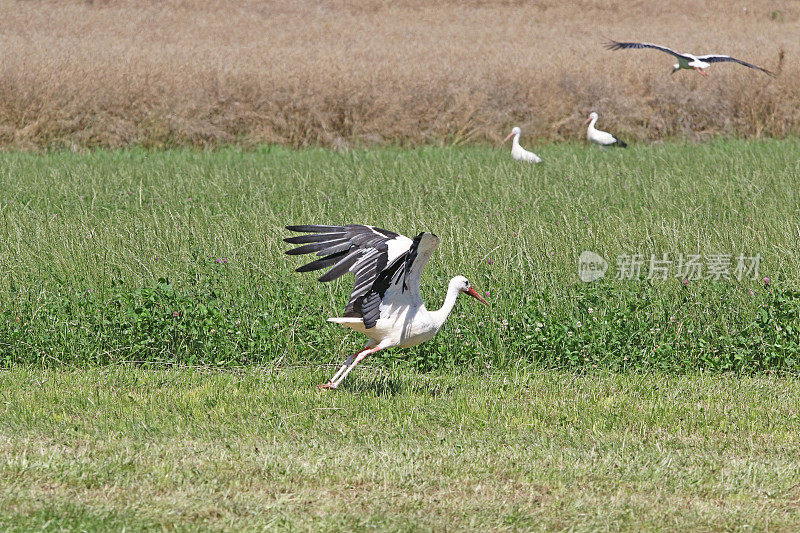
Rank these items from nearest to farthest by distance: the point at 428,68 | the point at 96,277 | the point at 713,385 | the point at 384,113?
the point at 713,385, the point at 96,277, the point at 384,113, the point at 428,68

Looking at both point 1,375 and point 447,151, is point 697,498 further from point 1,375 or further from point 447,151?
point 447,151

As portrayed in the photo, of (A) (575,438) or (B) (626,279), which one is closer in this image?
(A) (575,438)

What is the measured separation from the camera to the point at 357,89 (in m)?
22.0

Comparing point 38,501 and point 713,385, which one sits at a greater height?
point 38,501

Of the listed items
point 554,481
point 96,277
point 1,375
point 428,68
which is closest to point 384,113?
point 428,68

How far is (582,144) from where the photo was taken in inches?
784

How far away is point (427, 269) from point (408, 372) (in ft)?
5.13

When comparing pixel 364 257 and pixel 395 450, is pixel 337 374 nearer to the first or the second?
pixel 364 257

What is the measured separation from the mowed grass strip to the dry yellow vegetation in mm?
14379

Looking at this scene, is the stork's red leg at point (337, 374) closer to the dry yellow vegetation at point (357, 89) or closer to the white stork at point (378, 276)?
the white stork at point (378, 276)

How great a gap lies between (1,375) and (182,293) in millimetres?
1507

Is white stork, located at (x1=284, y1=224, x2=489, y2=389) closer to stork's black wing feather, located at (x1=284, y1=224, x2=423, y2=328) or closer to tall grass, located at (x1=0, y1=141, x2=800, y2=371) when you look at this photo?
stork's black wing feather, located at (x1=284, y1=224, x2=423, y2=328)

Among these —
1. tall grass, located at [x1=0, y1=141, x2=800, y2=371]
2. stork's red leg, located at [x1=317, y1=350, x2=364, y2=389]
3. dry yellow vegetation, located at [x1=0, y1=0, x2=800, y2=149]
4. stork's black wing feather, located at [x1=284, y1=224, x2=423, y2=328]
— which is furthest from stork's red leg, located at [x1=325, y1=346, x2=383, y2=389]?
dry yellow vegetation, located at [x1=0, y1=0, x2=800, y2=149]

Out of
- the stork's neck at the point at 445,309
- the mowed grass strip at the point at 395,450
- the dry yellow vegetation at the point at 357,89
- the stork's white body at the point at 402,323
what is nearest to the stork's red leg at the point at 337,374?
the mowed grass strip at the point at 395,450
